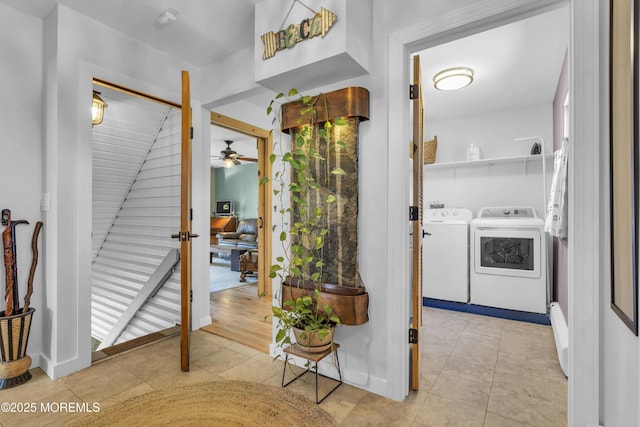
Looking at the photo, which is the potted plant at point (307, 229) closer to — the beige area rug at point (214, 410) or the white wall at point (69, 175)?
the beige area rug at point (214, 410)

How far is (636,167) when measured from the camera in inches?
34.8

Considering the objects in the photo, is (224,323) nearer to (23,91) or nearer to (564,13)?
(23,91)

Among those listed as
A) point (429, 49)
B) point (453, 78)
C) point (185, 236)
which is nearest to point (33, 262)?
point (185, 236)

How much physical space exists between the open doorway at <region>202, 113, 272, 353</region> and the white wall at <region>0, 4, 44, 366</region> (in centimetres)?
141

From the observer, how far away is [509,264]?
3.42m

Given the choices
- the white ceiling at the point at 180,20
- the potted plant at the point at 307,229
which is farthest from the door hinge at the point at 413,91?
the white ceiling at the point at 180,20

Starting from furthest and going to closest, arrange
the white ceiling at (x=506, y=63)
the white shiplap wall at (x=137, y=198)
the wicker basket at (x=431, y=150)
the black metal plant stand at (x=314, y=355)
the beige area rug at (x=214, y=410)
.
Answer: the wicker basket at (x=431, y=150)
the white shiplap wall at (x=137, y=198)
the white ceiling at (x=506, y=63)
the black metal plant stand at (x=314, y=355)
the beige area rug at (x=214, y=410)

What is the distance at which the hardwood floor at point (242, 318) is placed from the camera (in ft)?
9.25

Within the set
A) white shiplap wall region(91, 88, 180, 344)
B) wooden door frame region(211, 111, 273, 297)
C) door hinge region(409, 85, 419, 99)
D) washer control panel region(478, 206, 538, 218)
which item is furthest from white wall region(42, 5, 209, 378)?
washer control panel region(478, 206, 538, 218)

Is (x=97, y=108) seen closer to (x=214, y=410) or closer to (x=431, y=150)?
(x=214, y=410)

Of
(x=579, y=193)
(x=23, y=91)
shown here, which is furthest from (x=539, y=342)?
(x=23, y=91)

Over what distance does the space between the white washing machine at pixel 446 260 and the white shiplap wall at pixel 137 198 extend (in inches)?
112

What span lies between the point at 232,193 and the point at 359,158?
7.76m

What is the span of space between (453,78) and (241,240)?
5.21m
